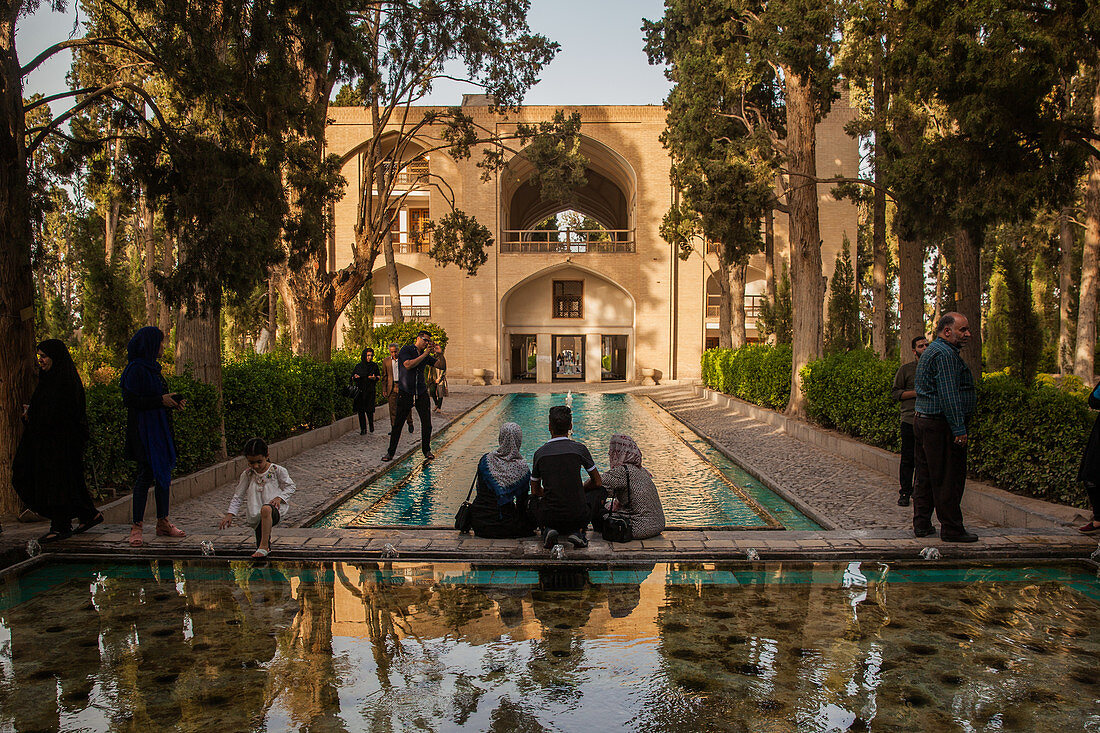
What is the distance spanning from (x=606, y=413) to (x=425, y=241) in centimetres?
1547

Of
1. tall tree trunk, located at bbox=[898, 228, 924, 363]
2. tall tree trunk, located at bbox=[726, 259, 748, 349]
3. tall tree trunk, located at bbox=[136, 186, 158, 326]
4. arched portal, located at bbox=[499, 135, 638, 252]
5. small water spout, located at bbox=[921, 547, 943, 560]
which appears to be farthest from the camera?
arched portal, located at bbox=[499, 135, 638, 252]

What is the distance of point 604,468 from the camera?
9289 millimetres

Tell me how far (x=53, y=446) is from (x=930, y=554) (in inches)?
242

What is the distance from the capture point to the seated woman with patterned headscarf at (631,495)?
5.69 m

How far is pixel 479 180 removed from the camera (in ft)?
94.2

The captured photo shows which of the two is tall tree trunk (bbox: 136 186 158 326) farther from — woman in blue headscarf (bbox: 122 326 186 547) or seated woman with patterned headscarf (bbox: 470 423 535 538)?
seated woman with patterned headscarf (bbox: 470 423 535 538)

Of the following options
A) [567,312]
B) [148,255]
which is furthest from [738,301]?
[148,255]

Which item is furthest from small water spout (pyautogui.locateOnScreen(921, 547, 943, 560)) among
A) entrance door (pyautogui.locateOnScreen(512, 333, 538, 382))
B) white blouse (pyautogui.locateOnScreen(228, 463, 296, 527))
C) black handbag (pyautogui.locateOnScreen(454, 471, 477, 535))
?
entrance door (pyautogui.locateOnScreen(512, 333, 538, 382))

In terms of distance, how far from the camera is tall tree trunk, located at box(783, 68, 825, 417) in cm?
1395

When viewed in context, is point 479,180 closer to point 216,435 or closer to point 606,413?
point 606,413

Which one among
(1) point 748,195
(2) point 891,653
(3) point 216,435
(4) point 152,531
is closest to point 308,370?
(3) point 216,435

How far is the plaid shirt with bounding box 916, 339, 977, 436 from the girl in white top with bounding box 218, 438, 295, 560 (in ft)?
14.5

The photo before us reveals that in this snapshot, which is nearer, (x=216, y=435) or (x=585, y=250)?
(x=216, y=435)

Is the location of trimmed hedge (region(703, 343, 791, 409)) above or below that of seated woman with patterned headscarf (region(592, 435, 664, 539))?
above
